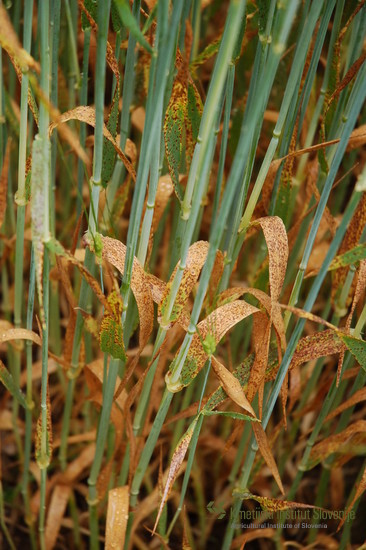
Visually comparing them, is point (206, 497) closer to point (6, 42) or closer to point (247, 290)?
point (247, 290)

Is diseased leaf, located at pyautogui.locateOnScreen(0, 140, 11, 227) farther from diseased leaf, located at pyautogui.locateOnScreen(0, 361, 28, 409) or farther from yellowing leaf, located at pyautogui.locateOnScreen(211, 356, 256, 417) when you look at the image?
yellowing leaf, located at pyautogui.locateOnScreen(211, 356, 256, 417)

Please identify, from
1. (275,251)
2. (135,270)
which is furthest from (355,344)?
(135,270)

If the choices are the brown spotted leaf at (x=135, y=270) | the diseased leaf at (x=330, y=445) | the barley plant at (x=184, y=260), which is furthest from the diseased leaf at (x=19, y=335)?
the diseased leaf at (x=330, y=445)

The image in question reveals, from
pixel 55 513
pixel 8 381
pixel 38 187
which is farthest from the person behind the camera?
pixel 55 513

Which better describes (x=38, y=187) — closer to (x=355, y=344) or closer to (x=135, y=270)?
(x=135, y=270)

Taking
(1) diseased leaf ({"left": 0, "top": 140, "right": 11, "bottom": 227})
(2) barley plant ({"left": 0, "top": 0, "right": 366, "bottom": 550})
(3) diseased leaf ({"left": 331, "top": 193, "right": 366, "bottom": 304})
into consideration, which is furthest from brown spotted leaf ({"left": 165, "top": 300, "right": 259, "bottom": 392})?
(1) diseased leaf ({"left": 0, "top": 140, "right": 11, "bottom": 227})

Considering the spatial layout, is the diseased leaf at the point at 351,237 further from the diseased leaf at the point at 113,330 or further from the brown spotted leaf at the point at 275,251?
the diseased leaf at the point at 113,330

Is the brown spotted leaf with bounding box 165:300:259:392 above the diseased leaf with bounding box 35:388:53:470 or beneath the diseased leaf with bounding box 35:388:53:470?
above

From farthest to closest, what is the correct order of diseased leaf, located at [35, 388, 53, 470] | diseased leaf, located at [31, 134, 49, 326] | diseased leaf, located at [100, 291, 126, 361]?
diseased leaf, located at [35, 388, 53, 470] < diseased leaf, located at [100, 291, 126, 361] < diseased leaf, located at [31, 134, 49, 326]
